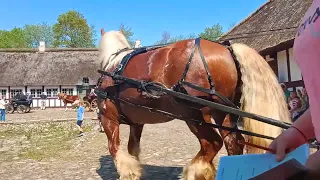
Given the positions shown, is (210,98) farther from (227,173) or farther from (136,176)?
(227,173)

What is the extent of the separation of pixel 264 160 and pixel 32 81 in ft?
142

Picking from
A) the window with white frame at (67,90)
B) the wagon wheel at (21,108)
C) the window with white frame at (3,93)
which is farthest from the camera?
the window with white frame at (67,90)

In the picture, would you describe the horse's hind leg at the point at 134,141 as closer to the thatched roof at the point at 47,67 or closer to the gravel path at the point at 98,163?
the gravel path at the point at 98,163

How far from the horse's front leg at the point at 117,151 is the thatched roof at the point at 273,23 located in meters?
6.31

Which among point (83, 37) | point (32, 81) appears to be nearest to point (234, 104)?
point (32, 81)

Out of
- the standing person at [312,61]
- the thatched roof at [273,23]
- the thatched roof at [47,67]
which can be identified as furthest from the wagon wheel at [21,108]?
the standing person at [312,61]

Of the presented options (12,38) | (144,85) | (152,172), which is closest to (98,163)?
(152,172)

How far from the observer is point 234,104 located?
12.7ft

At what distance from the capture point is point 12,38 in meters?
67.2

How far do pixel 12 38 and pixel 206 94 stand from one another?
230ft

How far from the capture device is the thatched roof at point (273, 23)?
12.1 meters


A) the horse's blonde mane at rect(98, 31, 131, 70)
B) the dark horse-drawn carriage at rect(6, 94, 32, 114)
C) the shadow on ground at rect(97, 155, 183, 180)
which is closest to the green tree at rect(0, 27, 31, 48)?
the dark horse-drawn carriage at rect(6, 94, 32, 114)

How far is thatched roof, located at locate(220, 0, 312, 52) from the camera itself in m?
12.1

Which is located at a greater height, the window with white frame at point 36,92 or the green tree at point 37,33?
the green tree at point 37,33
